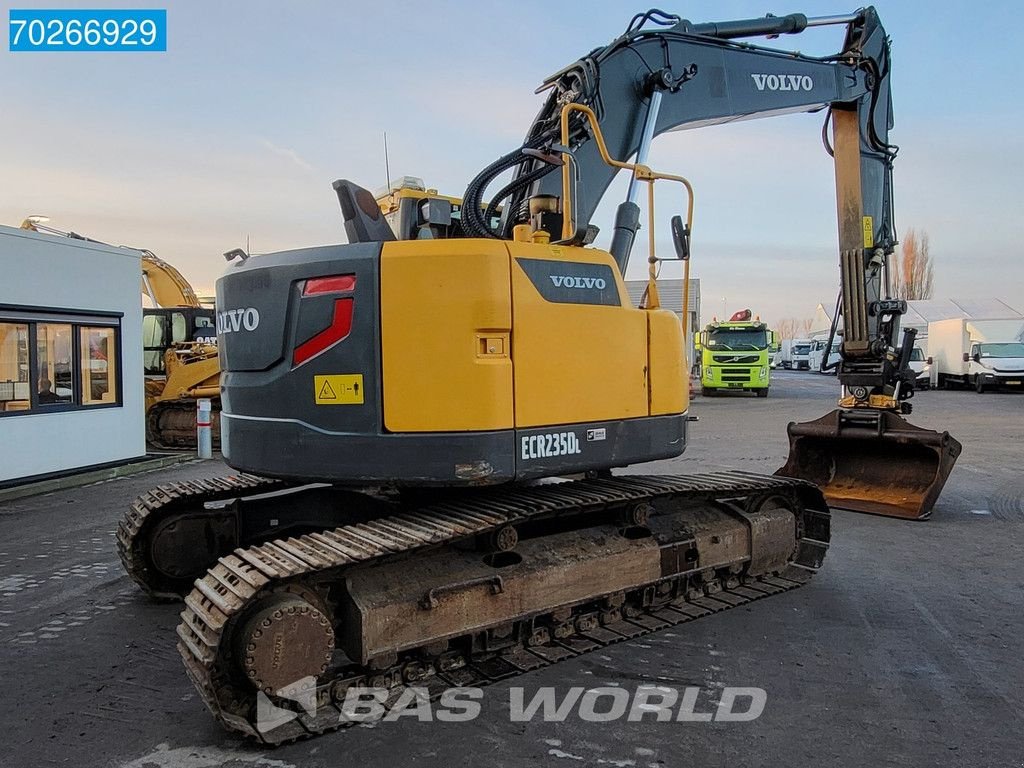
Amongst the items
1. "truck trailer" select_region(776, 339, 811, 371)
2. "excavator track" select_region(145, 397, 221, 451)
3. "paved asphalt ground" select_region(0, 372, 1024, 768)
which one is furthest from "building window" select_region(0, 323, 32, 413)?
"truck trailer" select_region(776, 339, 811, 371)

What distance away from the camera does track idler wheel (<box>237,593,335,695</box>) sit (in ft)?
11.2

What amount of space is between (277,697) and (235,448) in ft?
4.92

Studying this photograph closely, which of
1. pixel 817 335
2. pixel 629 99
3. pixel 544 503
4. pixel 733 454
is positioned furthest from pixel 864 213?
pixel 817 335

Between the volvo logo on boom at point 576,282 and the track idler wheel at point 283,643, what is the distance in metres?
2.04

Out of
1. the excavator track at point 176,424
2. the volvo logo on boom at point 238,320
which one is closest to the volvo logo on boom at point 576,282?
the volvo logo on boom at point 238,320

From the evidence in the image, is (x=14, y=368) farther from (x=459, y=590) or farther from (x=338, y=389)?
(x=459, y=590)

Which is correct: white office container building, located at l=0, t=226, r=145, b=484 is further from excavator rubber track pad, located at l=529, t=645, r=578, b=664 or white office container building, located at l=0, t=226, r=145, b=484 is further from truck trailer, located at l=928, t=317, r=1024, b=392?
truck trailer, located at l=928, t=317, r=1024, b=392

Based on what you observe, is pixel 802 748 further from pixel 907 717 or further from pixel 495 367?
pixel 495 367

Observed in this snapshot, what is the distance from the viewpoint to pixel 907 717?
3697mm

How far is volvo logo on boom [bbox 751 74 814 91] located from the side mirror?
3.03 metres

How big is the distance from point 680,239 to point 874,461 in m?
4.86

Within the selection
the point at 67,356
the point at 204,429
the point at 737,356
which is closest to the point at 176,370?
the point at 204,429

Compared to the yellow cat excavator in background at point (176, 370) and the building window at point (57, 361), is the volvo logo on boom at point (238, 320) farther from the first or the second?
the yellow cat excavator in background at point (176, 370)

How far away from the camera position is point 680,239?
4.96 meters
